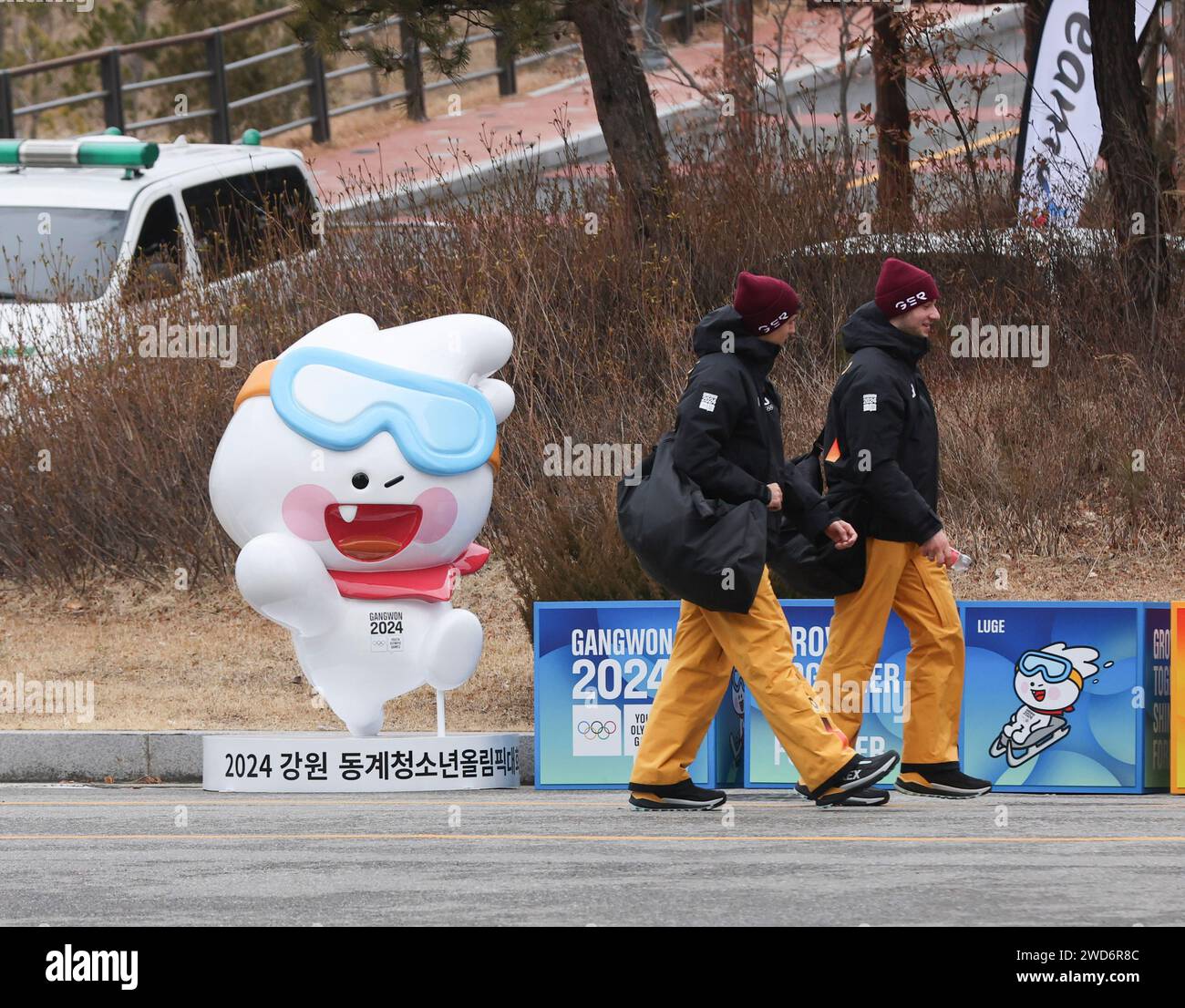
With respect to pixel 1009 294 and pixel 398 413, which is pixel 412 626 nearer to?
pixel 398 413

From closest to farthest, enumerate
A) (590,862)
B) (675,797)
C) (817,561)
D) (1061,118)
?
(590,862)
(817,561)
(675,797)
(1061,118)

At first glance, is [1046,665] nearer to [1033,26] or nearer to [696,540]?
[696,540]

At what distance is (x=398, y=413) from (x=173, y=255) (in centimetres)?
634


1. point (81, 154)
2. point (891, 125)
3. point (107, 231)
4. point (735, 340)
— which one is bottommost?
point (735, 340)

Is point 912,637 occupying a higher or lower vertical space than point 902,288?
lower

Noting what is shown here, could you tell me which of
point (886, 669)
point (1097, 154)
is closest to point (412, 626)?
point (886, 669)

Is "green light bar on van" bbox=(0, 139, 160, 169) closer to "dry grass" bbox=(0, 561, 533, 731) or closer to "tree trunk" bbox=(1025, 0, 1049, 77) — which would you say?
"dry grass" bbox=(0, 561, 533, 731)

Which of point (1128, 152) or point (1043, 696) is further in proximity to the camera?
point (1128, 152)

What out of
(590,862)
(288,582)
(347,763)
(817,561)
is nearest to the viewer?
(590,862)

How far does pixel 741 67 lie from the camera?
59.8 ft

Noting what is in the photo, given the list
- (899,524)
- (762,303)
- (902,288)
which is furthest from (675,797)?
(902,288)

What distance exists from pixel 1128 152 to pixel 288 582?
26.8 ft

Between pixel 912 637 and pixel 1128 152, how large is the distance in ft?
24.0

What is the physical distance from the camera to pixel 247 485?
8195 millimetres
